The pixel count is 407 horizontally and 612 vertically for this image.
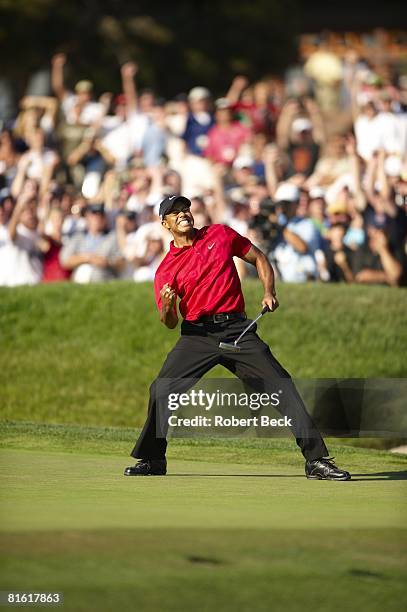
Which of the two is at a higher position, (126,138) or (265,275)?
(126,138)

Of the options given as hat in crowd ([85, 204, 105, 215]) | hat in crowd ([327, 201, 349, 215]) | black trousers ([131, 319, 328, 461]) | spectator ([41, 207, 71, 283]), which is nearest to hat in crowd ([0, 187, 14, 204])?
spectator ([41, 207, 71, 283])

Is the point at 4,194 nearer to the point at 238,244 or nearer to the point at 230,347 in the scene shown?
the point at 238,244

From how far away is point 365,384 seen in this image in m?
13.9

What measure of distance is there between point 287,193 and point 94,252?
7.46ft

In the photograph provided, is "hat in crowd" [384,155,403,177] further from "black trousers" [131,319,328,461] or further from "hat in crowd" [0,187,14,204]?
"black trousers" [131,319,328,461]

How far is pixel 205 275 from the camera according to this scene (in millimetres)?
8336

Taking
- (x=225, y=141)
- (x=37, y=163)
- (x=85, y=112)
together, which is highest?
(x=85, y=112)

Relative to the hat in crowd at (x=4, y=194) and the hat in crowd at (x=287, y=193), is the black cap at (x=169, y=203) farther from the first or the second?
the hat in crowd at (x=4, y=194)

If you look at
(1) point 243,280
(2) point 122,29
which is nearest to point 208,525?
(1) point 243,280

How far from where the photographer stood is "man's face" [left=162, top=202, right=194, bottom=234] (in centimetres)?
830

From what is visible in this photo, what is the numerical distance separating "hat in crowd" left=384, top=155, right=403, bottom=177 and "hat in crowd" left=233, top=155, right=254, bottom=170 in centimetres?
169


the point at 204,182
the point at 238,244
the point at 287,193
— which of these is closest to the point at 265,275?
the point at 238,244

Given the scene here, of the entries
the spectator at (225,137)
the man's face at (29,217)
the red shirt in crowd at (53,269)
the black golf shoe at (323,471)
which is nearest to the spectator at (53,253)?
the red shirt in crowd at (53,269)

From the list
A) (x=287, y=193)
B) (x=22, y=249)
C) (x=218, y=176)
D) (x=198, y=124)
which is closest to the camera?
(x=287, y=193)
